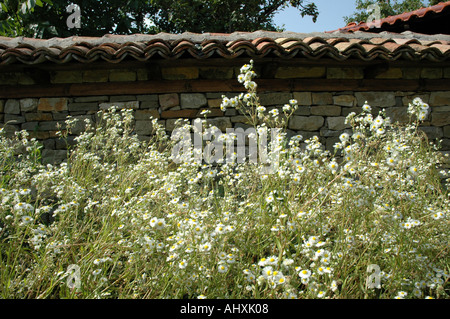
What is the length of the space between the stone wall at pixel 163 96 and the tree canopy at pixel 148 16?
523 cm

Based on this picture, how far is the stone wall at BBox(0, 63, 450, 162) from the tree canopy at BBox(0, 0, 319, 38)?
5228 millimetres

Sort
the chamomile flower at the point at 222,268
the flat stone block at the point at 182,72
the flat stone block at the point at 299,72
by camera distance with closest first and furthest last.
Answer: the chamomile flower at the point at 222,268
the flat stone block at the point at 182,72
the flat stone block at the point at 299,72

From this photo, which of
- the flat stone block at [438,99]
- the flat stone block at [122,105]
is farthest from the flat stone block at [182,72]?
the flat stone block at [438,99]

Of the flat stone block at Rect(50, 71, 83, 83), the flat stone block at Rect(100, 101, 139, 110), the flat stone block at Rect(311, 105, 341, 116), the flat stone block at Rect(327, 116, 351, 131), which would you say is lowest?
the flat stone block at Rect(327, 116, 351, 131)

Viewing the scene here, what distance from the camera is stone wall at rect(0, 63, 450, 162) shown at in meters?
4.39

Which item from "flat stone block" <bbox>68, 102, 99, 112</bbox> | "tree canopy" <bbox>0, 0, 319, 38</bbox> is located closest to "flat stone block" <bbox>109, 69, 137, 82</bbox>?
"flat stone block" <bbox>68, 102, 99, 112</bbox>

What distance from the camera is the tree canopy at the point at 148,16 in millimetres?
9172

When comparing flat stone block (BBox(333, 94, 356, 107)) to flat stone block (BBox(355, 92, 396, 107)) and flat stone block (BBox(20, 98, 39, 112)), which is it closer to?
flat stone block (BBox(355, 92, 396, 107))

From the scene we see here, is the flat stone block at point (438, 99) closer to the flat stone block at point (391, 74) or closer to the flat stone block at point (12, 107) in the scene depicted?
the flat stone block at point (391, 74)

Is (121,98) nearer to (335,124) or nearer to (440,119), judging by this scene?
(335,124)

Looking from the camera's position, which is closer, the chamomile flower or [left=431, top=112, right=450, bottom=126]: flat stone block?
the chamomile flower

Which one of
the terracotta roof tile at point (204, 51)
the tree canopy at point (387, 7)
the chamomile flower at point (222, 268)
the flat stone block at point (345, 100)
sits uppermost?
the tree canopy at point (387, 7)

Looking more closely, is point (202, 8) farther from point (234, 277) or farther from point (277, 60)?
point (234, 277)

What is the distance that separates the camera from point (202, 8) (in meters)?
11.6
